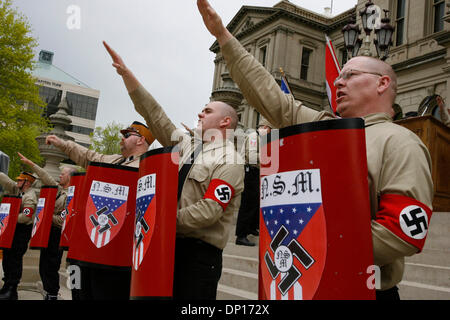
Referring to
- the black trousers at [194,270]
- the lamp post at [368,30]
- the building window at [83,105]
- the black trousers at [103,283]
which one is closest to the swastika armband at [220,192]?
the black trousers at [194,270]

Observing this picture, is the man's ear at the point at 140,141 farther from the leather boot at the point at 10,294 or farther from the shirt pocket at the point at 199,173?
the leather boot at the point at 10,294

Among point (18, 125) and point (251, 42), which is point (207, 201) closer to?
point (18, 125)

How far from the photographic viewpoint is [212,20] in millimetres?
1918

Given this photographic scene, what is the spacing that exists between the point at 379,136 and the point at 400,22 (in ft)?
68.3

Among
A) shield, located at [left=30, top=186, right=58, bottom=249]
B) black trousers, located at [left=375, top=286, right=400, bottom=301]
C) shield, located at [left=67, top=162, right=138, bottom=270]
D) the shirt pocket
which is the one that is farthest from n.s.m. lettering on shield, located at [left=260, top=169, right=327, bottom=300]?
shield, located at [left=30, top=186, right=58, bottom=249]

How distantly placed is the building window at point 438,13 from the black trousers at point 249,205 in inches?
610

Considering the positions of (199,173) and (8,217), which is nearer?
(199,173)

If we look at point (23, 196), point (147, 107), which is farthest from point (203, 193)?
point (23, 196)

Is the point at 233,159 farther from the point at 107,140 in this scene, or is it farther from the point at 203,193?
the point at 107,140

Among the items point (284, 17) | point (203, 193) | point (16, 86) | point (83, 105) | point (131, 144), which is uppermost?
point (284, 17)

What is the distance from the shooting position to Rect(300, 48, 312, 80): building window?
33.8 m

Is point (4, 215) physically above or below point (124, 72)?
below

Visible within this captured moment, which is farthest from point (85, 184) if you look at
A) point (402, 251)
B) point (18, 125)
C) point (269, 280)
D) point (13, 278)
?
point (18, 125)

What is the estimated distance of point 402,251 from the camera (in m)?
1.42
